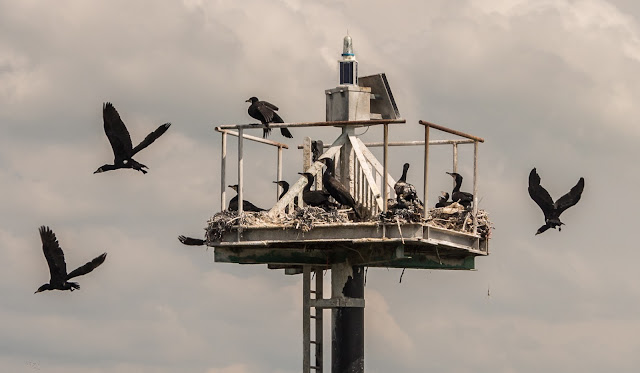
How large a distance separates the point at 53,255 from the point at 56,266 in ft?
1.23

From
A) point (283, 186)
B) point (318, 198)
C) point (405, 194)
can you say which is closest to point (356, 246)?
point (318, 198)

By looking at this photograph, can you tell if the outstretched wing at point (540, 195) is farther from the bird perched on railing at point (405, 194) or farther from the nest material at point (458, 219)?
the bird perched on railing at point (405, 194)

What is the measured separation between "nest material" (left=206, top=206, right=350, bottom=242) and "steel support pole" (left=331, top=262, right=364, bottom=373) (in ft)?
10.9

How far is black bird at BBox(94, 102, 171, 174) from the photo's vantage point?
2213 inches

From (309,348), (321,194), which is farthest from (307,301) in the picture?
(321,194)

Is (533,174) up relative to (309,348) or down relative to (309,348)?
up

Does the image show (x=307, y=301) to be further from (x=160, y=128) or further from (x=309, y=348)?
(x=160, y=128)

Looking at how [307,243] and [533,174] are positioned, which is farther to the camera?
[533,174]

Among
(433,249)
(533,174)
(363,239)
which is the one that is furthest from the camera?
(533,174)

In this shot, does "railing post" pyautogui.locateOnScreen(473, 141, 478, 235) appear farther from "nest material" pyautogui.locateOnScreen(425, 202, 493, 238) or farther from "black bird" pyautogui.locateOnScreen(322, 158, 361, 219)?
"black bird" pyautogui.locateOnScreen(322, 158, 361, 219)

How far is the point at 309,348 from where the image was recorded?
56656 mm

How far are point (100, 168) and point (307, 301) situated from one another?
585cm

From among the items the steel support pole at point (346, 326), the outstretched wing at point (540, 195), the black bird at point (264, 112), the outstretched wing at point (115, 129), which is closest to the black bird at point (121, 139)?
the outstretched wing at point (115, 129)

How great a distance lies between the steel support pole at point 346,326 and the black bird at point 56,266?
19.6ft
